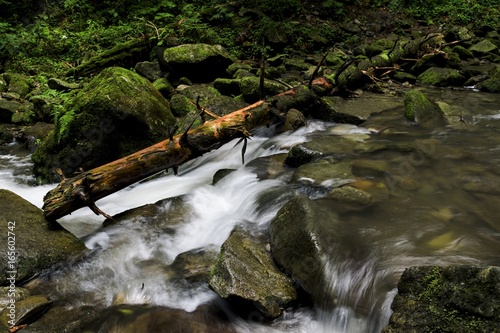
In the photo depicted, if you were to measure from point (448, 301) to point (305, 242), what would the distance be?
57.4 inches

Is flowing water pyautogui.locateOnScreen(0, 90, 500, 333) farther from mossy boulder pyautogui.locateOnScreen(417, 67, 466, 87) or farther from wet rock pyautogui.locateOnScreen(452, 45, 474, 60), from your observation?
wet rock pyautogui.locateOnScreen(452, 45, 474, 60)

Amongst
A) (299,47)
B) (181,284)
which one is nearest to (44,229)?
(181,284)

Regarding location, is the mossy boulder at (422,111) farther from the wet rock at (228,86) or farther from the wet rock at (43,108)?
Answer: the wet rock at (43,108)

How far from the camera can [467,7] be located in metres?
17.0

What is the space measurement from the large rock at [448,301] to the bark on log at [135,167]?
361 centimetres

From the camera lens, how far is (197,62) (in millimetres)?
10312

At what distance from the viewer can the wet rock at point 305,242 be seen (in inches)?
145

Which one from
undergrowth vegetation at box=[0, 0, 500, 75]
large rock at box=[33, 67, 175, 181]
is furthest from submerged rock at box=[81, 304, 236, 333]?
undergrowth vegetation at box=[0, 0, 500, 75]

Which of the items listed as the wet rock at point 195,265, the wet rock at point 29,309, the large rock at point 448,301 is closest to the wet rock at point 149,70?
the wet rock at point 195,265

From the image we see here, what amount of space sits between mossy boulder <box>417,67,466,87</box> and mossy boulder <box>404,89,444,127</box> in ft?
9.42

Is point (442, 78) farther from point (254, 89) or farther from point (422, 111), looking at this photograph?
point (254, 89)

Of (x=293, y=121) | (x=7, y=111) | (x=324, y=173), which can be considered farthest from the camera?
(x=7, y=111)

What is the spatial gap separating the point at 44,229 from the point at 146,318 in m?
1.96

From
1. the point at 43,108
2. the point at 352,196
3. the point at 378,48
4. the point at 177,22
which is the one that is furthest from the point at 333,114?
the point at 177,22
